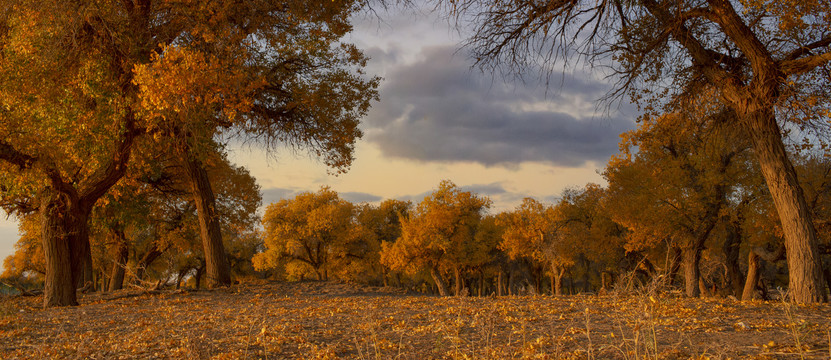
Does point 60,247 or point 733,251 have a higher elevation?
point 60,247

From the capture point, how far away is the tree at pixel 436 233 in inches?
1153

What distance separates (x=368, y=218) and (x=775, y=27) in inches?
1406

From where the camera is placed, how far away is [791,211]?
9406 mm

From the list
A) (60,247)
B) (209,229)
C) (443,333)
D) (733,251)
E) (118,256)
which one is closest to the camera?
(443,333)

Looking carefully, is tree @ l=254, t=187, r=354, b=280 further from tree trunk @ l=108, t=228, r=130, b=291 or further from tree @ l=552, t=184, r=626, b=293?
tree @ l=552, t=184, r=626, b=293

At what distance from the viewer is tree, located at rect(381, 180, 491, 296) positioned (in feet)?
96.1

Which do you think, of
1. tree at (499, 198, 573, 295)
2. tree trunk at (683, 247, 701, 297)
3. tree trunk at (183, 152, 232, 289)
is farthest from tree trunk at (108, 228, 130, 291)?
tree trunk at (683, 247, 701, 297)

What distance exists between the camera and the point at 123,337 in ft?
21.5

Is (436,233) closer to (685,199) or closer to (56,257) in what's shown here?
(685,199)

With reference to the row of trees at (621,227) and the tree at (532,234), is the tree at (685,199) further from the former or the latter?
the tree at (532,234)

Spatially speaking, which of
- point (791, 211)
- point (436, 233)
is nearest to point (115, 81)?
Result: point (791, 211)

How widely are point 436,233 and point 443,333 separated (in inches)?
936

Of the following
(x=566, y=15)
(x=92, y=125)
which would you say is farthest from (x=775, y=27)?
(x=92, y=125)

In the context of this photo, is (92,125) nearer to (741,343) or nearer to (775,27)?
(741,343)
